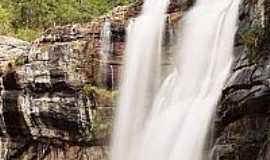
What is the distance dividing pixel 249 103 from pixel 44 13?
1952 centimetres

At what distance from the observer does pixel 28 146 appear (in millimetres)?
19859

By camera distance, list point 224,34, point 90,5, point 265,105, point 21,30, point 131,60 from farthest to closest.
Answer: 1. point 90,5
2. point 21,30
3. point 131,60
4. point 224,34
5. point 265,105

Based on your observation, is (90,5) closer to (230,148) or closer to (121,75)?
(121,75)

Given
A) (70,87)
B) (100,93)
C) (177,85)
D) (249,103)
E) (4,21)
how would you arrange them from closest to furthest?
(249,103) → (177,85) → (100,93) → (70,87) → (4,21)

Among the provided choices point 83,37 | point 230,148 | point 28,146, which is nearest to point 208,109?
point 230,148

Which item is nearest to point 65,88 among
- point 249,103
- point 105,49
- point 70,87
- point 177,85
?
point 70,87

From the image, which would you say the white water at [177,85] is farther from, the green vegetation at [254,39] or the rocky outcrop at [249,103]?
the green vegetation at [254,39]

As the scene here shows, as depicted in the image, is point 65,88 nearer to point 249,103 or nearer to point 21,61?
point 21,61

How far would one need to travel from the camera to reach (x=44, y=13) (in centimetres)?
2938

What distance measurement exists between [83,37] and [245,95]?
7.95 m

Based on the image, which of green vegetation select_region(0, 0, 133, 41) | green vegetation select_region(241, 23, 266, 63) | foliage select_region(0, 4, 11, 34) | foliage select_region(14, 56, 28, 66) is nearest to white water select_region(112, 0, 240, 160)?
green vegetation select_region(241, 23, 266, 63)

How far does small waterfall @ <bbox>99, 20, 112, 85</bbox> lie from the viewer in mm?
18062

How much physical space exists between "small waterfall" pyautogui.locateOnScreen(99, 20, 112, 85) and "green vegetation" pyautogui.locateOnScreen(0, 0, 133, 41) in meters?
10.8

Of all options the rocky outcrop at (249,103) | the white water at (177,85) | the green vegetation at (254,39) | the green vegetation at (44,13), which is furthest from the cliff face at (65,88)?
the green vegetation at (44,13)
